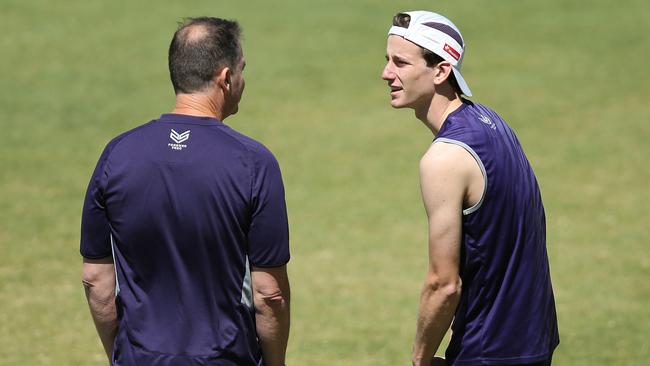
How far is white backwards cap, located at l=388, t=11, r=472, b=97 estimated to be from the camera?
192 inches

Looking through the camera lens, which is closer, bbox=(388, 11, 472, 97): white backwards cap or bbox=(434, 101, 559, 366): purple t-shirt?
bbox=(434, 101, 559, 366): purple t-shirt

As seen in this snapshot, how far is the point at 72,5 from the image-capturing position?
22.4 meters

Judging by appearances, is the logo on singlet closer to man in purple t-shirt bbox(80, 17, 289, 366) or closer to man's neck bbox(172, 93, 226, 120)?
man in purple t-shirt bbox(80, 17, 289, 366)

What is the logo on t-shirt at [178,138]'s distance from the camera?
14.4ft

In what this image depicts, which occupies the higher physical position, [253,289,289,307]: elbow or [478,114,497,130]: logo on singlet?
[478,114,497,130]: logo on singlet

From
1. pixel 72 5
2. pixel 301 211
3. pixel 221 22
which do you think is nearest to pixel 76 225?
pixel 301 211

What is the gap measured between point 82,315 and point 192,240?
18.8 ft

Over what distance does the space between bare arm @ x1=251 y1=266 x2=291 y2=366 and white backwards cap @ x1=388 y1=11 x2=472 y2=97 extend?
123 centimetres

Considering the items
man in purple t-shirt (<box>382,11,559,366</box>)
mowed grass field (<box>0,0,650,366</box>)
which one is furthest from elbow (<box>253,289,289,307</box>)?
mowed grass field (<box>0,0,650,366</box>)

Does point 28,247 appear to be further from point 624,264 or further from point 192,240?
point 192,240

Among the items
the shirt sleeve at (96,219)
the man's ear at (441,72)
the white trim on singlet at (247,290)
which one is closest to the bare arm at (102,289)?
the shirt sleeve at (96,219)

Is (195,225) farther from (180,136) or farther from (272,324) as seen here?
(272,324)

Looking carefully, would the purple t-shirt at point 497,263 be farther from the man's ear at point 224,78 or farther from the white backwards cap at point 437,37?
the man's ear at point 224,78

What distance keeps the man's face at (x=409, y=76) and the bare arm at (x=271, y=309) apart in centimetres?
103
